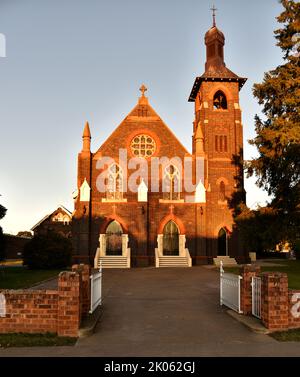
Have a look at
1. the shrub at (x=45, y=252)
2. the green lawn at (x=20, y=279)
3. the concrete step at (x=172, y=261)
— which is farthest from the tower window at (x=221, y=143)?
the green lawn at (x=20, y=279)

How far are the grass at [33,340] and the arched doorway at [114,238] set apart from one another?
79.9 ft

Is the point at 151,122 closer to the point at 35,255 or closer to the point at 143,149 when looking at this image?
the point at 143,149

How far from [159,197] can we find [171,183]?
151 centimetres

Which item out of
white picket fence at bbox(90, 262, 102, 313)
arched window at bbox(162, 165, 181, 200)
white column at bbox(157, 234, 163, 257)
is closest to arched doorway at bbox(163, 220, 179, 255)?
white column at bbox(157, 234, 163, 257)

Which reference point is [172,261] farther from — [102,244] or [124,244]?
[102,244]

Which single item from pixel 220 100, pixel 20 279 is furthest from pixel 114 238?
pixel 220 100

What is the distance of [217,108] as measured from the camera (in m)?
39.1

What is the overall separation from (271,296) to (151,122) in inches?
1081

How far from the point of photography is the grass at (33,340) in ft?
26.8

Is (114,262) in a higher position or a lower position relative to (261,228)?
lower

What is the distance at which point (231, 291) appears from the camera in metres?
12.4

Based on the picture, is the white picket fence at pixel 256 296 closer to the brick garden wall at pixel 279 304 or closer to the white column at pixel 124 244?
the brick garden wall at pixel 279 304

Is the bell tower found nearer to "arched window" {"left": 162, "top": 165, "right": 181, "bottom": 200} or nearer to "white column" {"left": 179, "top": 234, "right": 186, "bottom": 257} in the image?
"white column" {"left": 179, "top": 234, "right": 186, "bottom": 257}

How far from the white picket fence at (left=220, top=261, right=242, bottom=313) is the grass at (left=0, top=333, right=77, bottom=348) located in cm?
481
